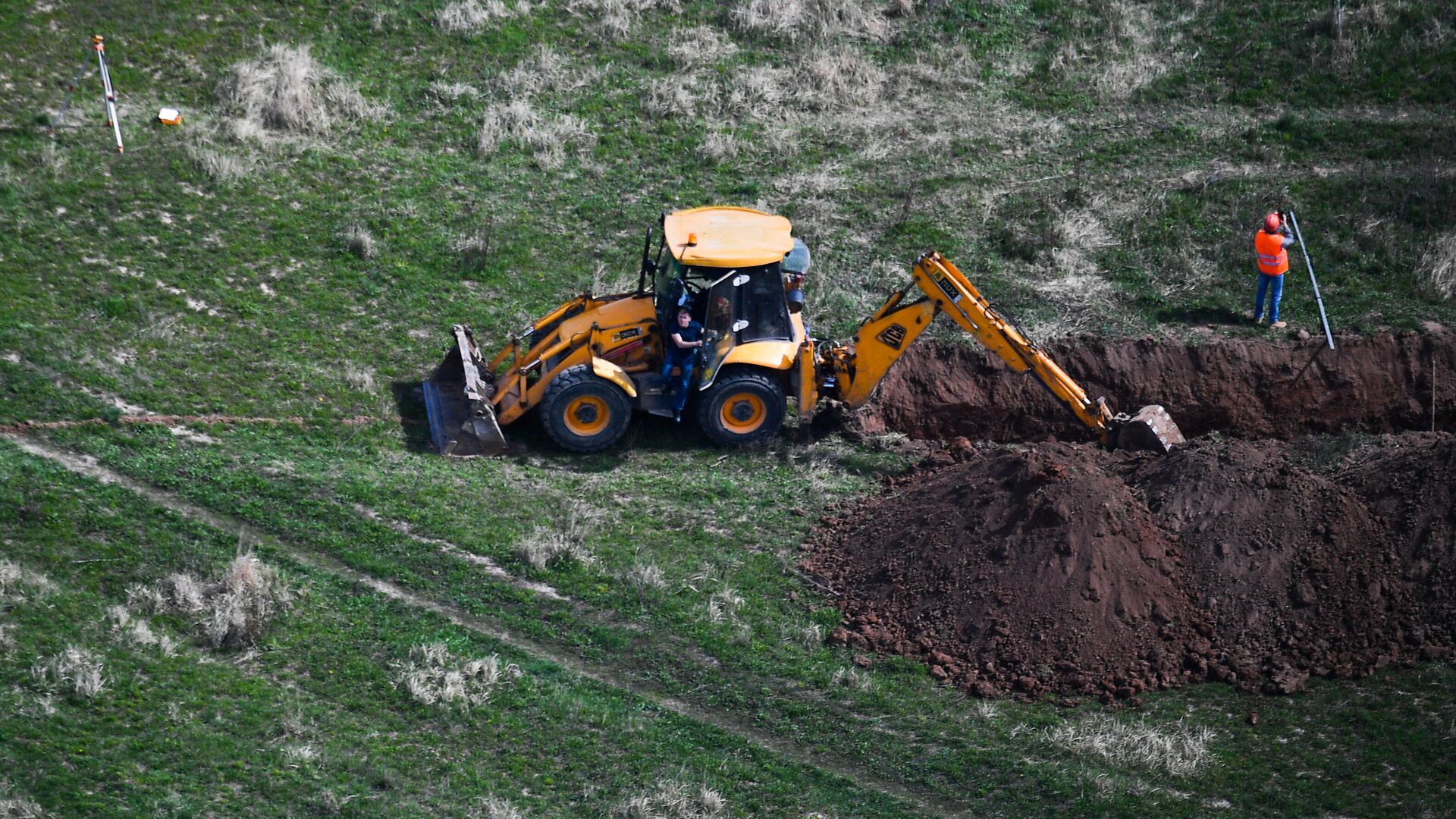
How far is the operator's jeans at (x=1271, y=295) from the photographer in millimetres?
17562

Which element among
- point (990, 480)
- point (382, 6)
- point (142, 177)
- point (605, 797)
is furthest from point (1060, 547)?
point (382, 6)

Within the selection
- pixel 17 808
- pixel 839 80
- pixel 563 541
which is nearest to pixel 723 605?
pixel 563 541

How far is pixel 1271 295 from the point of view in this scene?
17.9 metres

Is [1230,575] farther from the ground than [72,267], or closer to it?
closer to it

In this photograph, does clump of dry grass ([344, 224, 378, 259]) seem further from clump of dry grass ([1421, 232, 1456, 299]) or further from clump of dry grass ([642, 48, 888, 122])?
clump of dry grass ([1421, 232, 1456, 299])

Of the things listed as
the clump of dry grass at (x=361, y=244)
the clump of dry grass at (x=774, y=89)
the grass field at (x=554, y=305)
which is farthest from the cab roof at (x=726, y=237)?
the clump of dry grass at (x=774, y=89)

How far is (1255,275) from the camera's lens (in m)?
18.8

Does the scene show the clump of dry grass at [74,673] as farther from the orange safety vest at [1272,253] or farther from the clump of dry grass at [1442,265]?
the clump of dry grass at [1442,265]

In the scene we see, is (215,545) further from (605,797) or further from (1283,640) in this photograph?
(1283,640)

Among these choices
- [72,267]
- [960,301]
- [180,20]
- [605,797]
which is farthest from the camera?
[180,20]

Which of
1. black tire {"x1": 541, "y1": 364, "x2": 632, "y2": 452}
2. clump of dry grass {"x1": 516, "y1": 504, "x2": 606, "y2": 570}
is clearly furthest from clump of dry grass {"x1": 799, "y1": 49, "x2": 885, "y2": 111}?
clump of dry grass {"x1": 516, "y1": 504, "x2": 606, "y2": 570}

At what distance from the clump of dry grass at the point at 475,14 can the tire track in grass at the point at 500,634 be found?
452 inches

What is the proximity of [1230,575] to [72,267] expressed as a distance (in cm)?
1341

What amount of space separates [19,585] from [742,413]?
7134mm
